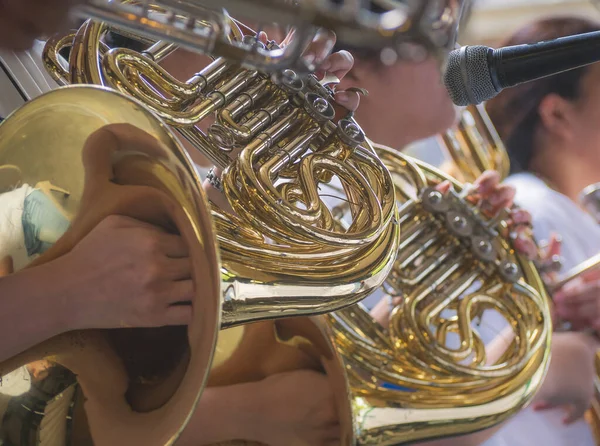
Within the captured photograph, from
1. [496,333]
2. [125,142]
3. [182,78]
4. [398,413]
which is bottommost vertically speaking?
[398,413]

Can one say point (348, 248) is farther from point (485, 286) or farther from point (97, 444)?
point (485, 286)

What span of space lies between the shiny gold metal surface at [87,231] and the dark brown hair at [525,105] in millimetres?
1189

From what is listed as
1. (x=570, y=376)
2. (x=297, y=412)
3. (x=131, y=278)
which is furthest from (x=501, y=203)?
(x=131, y=278)

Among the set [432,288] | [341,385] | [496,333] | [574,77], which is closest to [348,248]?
[341,385]

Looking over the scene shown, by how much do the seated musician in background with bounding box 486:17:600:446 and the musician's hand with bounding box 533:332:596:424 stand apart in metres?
0.06

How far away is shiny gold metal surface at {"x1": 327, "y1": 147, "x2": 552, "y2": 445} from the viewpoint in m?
0.99

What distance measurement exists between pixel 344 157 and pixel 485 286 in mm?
468

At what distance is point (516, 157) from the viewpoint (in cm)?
178

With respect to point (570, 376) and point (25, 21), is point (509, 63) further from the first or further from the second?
point (570, 376)

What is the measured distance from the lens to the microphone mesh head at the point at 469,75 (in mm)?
630

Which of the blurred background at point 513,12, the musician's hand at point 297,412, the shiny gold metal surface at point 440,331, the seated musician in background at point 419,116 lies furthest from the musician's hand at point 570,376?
the blurred background at point 513,12

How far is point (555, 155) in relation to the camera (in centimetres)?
175

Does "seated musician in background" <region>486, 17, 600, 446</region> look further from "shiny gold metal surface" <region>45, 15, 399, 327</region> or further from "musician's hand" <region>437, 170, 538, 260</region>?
"shiny gold metal surface" <region>45, 15, 399, 327</region>

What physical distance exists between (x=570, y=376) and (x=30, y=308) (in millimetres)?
974
